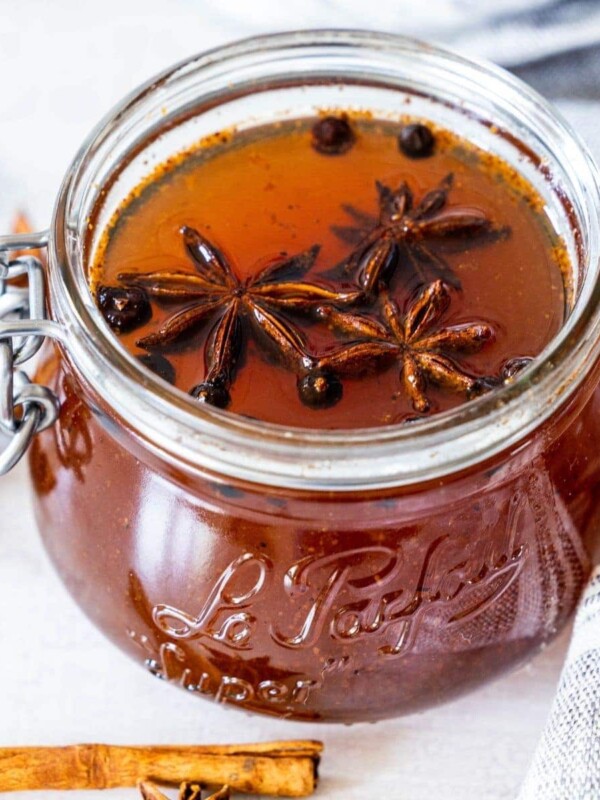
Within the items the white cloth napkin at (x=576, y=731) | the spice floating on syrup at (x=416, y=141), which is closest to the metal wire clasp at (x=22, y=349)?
the spice floating on syrup at (x=416, y=141)

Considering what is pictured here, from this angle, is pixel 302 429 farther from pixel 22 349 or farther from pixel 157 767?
pixel 157 767

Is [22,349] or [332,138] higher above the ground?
[332,138]

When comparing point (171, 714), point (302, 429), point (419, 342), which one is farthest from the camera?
point (171, 714)

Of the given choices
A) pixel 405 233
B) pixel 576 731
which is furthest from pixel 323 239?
pixel 576 731

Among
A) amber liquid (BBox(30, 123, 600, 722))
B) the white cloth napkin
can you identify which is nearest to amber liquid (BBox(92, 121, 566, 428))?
amber liquid (BBox(30, 123, 600, 722))

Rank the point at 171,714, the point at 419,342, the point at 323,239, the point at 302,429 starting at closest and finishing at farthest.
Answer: the point at 302,429 → the point at 419,342 → the point at 323,239 → the point at 171,714

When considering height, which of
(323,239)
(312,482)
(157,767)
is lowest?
(157,767)

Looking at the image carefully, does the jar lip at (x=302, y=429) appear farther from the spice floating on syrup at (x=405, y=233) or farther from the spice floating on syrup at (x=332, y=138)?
the spice floating on syrup at (x=332, y=138)
